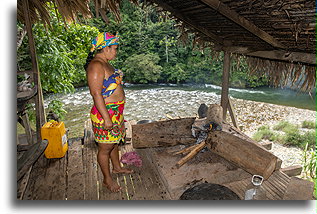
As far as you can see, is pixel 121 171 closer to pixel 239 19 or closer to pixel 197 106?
pixel 239 19

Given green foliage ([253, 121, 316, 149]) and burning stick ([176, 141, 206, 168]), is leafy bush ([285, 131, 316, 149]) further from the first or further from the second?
burning stick ([176, 141, 206, 168])

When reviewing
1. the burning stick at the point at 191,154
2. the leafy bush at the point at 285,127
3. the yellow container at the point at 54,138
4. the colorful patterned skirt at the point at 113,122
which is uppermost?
the colorful patterned skirt at the point at 113,122

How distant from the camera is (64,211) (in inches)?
67.8

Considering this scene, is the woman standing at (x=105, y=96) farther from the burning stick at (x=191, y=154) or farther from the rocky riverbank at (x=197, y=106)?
the rocky riverbank at (x=197, y=106)

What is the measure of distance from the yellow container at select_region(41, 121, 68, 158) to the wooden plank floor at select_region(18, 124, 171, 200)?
10 centimetres

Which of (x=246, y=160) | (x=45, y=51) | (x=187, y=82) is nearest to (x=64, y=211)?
(x=246, y=160)

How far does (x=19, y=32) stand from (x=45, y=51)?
67cm

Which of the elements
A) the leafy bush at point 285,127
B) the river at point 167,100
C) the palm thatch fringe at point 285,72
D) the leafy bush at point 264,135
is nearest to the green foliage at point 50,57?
the palm thatch fringe at point 285,72

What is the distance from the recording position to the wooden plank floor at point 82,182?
8.14ft

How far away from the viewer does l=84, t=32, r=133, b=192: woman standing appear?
2197mm

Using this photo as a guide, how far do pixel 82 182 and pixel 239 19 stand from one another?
2687 mm

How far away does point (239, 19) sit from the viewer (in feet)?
8.89

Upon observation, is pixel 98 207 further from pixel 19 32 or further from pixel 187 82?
pixel 187 82

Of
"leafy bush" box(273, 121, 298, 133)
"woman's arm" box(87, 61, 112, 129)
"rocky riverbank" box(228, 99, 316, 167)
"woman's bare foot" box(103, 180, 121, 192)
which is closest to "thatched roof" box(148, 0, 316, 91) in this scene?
"woman's arm" box(87, 61, 112, 129)
